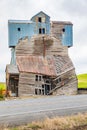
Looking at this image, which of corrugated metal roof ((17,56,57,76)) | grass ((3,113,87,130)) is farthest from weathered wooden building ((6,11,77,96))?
grass ((3,113,87,130))

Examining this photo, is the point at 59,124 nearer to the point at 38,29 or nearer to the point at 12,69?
the point at 12,69

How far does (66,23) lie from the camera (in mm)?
55594

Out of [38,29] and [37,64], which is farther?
[38,29]

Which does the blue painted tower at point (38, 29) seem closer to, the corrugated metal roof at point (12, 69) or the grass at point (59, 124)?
the corrugated metal roof at point (12, 69)

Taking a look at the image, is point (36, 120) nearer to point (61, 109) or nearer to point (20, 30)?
point (61, 109)

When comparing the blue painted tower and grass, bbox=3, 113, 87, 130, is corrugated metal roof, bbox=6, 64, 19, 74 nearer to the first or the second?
the blue painted tower

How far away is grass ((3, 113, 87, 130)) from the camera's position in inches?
645

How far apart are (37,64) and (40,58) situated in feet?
3.85

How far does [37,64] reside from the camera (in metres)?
52.9

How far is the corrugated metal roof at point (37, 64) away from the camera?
5197 cm

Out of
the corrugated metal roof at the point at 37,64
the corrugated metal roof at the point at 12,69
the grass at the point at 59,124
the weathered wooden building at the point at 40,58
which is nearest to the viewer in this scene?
the grass at the point at 59,124

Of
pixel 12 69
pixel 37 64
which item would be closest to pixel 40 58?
pixel 37 64

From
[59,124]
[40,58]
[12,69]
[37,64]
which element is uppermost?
[40,58]

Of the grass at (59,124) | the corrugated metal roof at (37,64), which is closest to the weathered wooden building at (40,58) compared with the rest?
the corrugated metal roof at (37,64)
